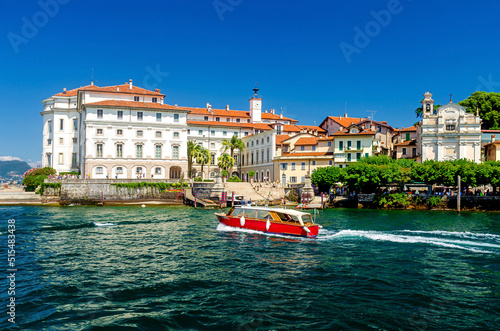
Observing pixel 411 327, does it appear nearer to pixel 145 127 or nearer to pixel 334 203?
pixel 334 203

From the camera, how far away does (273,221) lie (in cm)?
2838

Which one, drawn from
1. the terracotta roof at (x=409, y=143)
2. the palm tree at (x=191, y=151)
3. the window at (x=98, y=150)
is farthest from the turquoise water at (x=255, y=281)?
the terracotta roof at (x=409, y=143)

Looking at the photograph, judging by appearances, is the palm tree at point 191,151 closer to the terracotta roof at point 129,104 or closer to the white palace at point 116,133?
the white palace at point 116,133

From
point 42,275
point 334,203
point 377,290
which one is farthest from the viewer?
point 334,203

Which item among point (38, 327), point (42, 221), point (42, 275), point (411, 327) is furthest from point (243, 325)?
point (42, 221)

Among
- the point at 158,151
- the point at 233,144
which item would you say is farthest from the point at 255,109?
the point at 158,151

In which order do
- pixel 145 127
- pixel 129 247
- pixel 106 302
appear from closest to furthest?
pixel 106 302 < pixel 129 247 < pixel 145 127

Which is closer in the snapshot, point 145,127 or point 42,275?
point 42,275

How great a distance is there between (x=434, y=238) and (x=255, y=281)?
1600 cm

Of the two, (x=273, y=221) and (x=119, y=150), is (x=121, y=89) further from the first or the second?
(x=273, y=221)

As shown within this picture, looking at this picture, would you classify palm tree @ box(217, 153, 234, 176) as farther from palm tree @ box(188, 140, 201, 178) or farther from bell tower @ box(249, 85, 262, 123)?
bell tower @ box(249, 85, 262, 123)

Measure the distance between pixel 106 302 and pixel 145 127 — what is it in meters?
58.6

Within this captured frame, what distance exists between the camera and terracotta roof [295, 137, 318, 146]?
74.5 meters

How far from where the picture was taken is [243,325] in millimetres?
11523
